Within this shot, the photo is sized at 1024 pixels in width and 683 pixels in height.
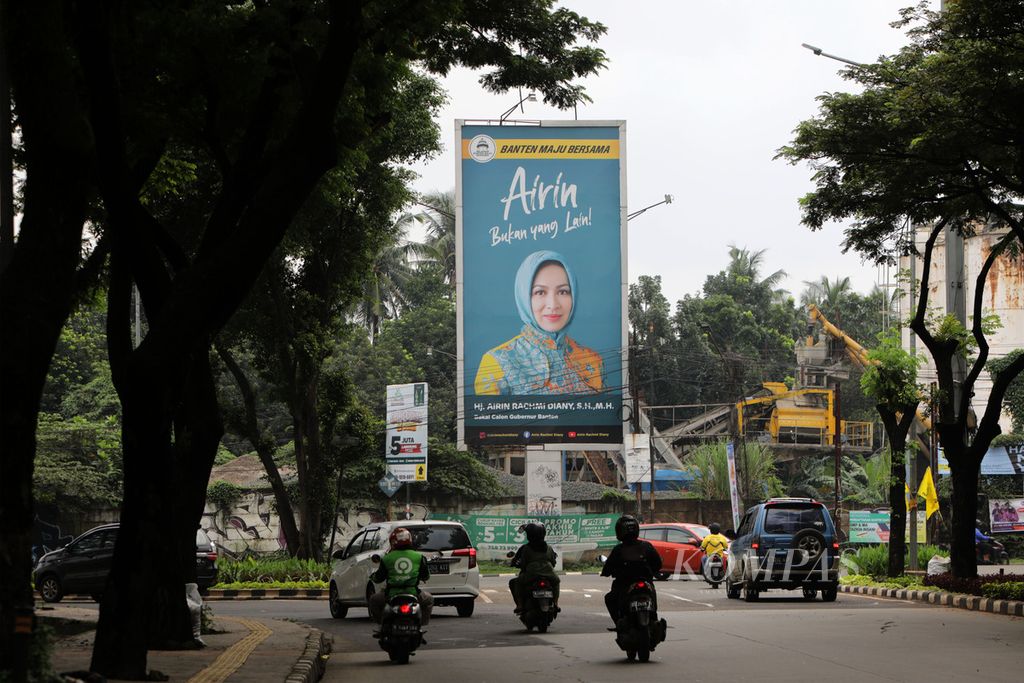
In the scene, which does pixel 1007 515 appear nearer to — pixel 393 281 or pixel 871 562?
pixel 871 562

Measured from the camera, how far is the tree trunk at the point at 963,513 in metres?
22.7

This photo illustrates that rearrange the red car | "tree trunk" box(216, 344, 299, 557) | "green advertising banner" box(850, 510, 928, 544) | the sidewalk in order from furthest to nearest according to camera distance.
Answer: "green advertising banner" box(850, 510, 928, 544), the red car, "tree trunk" box(216, 344, 299, 557), the sidewalk

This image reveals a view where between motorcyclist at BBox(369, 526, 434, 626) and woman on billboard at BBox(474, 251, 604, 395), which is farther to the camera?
woman on billboard at BBox(474, 251, 604, 395)

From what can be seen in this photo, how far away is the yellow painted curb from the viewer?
10445mm

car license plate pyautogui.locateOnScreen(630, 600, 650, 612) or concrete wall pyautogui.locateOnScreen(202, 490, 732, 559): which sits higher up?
car license plate pyautogui.locateOnScreen(630, 600, 650, 612)

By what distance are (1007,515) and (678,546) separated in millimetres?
16083

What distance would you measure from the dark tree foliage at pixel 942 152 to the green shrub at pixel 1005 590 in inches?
60.2

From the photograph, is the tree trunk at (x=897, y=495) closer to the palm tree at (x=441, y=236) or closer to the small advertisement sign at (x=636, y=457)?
the small advertisement sign at (x=636, y=457)

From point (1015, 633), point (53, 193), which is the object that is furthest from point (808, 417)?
point (53, 193)

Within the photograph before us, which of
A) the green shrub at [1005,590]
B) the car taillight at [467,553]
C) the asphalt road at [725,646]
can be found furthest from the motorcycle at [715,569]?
the car taillight at [467,553]

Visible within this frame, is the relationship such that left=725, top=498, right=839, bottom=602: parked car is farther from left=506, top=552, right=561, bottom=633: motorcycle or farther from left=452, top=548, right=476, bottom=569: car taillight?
left=506, top=552, right=561, bottom=633: motorcycle

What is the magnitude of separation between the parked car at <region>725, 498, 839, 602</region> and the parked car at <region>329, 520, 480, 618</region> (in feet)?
18.5

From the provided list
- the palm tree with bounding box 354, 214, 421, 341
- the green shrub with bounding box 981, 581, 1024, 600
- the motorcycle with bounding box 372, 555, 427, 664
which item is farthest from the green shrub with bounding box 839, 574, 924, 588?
the palm tree with bounding box 354, 214, 421, 341

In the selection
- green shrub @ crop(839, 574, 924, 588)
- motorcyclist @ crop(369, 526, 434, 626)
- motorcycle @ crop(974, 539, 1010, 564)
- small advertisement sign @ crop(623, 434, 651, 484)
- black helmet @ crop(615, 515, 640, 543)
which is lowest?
motorcycle @ crop(974, 539, 1010, 564)
